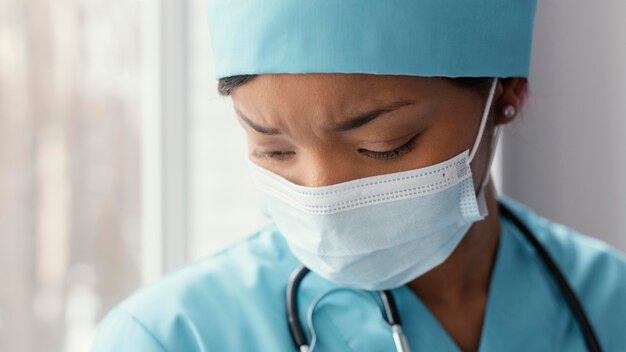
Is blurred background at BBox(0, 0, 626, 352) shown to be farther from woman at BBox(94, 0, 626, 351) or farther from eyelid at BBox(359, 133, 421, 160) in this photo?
eyelid at BBox(359, 133, 421, 160)

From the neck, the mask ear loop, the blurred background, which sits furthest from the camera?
the blurred background

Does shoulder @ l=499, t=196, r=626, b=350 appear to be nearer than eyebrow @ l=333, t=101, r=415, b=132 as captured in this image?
No

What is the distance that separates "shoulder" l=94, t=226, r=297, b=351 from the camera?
1.13 metres

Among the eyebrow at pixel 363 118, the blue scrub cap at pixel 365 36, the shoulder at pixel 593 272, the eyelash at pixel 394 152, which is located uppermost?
the blue scrub cap at pixel 365 36

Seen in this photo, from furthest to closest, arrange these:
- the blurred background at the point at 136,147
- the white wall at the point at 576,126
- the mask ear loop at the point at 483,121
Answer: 1. the white wall at the point at 576,126
2. the blurred background at the point at 136,147
3. the mask ear loop at the point at 483,121

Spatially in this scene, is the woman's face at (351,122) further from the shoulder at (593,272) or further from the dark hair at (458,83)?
the shoulder at (593,272)

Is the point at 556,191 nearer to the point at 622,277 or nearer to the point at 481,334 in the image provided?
the point at 622,277

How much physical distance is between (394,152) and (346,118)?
9 centimetres

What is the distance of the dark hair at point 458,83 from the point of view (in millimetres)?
1095

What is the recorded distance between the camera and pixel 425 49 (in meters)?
1.04

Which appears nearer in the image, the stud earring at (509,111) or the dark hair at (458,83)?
the dark hair at (458,83)

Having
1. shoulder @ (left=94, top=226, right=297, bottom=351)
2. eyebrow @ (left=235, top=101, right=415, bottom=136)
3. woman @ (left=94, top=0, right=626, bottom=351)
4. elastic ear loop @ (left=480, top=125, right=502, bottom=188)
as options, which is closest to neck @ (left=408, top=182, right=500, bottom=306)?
woman @ (left=94, top=0, right=626, bottom=351)

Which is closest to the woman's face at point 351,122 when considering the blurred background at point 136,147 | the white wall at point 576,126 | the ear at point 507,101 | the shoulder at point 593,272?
the ear at point 507,101

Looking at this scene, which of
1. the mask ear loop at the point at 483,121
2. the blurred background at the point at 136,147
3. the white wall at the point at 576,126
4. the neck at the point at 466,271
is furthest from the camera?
the white wall at the point at 576,126
